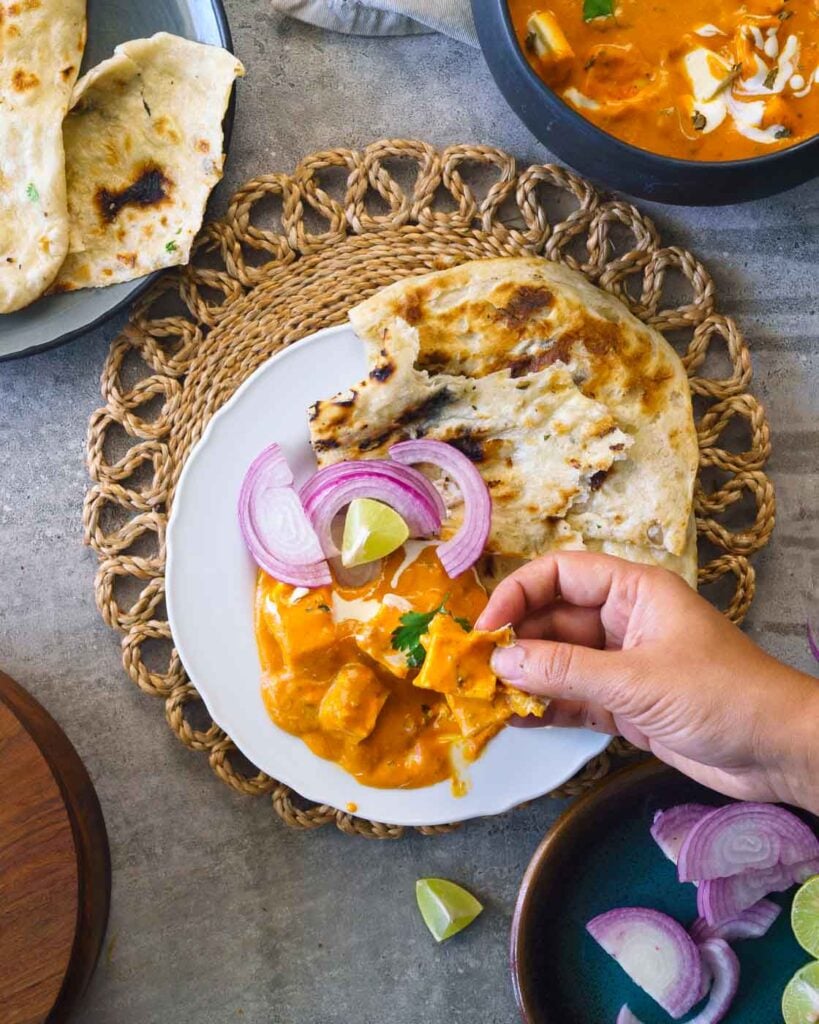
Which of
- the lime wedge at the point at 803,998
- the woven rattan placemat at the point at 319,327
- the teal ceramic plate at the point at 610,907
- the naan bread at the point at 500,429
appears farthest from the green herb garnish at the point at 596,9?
the lime wedge at the point at 803,998

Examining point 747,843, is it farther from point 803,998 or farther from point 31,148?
point 31,148

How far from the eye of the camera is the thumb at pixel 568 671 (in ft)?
5.67

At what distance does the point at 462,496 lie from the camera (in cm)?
213

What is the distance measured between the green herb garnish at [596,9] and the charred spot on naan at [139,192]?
36.6 inches

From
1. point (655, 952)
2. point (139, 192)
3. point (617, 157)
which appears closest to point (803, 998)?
point (655, 952)

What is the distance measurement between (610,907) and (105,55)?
2216 millimetres

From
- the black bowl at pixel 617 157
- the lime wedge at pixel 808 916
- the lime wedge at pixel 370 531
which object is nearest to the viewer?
the black bowl at pixel 617 157

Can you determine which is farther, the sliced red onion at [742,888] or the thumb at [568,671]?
the sliced red onion at [742,888]

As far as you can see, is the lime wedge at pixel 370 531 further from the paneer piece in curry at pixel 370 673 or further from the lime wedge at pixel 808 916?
the lime wedge at pixel 808 916

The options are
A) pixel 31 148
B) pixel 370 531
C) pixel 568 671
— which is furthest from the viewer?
pixel 31 148

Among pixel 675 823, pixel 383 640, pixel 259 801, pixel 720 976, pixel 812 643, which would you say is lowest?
pixel 720 976

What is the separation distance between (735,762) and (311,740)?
87cm

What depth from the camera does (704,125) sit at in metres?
2.05

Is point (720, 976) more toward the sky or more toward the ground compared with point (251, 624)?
more toward the ground
